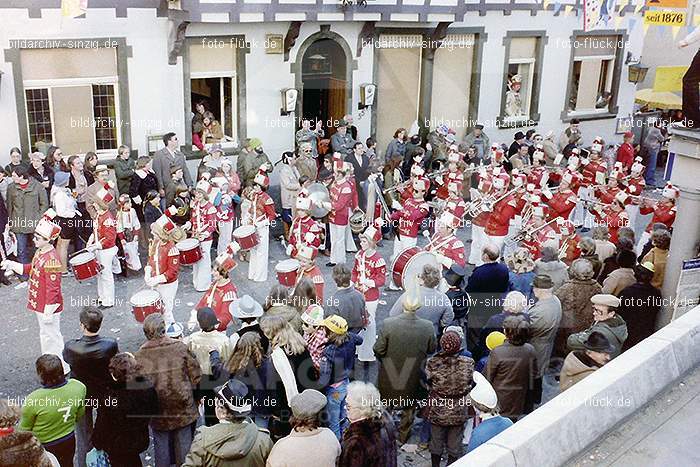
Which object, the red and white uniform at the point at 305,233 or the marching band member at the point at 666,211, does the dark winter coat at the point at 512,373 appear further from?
the marching band member at the point at 666,211

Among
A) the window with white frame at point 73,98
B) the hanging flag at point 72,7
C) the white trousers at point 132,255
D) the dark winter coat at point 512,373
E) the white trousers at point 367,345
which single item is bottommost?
the white trousers at point 367,345

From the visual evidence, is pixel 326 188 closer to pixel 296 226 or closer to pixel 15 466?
pixel 296 226

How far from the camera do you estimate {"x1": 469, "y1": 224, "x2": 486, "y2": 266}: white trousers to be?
12891 mm

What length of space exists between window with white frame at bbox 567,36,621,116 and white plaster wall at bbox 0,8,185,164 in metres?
11.2

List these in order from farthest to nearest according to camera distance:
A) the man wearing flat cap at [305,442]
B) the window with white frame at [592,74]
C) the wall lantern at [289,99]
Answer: the window with white frame at [592,74] → the wall lantern at [289,99] → the man wearing flat cap at [305,442]

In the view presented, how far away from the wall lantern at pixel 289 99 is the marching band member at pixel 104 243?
204 inches

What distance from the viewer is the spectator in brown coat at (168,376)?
5969mm

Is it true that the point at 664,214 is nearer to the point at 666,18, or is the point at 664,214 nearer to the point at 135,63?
the point at 666,18

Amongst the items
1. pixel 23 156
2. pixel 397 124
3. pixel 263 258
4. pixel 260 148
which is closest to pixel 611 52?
pixel 397 124

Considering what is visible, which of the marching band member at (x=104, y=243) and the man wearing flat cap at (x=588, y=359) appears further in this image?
the marching band member at (x=104, y=243)

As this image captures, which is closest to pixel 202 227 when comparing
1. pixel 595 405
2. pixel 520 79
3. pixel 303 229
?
pixel 303 229

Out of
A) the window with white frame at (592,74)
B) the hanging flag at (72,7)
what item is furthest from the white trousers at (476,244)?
the window with white frame at (592,74)

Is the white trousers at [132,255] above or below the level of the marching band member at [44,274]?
below

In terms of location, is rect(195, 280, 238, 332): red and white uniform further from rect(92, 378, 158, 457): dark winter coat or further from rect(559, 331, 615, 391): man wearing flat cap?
rect(559, 331, 615, 391): man wearing flat cap
